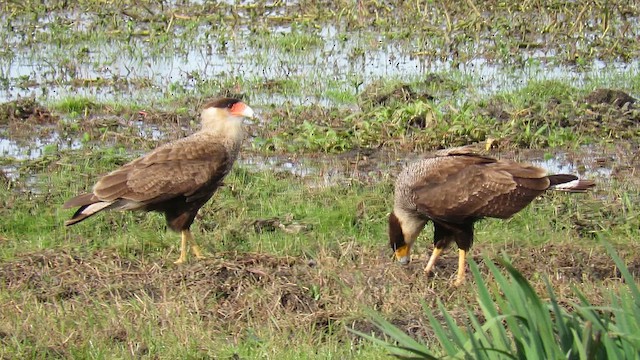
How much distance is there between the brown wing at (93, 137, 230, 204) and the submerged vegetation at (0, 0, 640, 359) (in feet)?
1.38

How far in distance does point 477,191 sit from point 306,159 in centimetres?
331

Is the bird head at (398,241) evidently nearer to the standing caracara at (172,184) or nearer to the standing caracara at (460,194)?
the standing caracara at (460,194)

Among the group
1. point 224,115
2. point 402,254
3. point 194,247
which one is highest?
point 224,115

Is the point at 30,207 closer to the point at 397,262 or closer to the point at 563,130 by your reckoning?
the point at 397,262

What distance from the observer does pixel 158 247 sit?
7785mm

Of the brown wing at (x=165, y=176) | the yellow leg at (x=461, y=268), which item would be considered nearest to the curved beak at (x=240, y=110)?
the brown wing at (x=165, y=176)

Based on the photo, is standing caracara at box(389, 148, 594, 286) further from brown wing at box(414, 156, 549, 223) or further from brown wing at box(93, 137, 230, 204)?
brown wing at box(93, 137, 230, 204)

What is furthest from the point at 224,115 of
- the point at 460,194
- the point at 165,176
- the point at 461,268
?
the point at 461,268

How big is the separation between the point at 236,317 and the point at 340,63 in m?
7.96

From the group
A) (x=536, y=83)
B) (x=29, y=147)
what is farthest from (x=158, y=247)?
(x=536, y=83)

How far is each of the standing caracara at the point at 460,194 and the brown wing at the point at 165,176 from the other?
1.20 m

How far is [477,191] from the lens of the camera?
22.8ft

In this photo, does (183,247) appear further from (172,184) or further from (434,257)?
(434,257)

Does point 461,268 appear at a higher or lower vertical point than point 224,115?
lower
